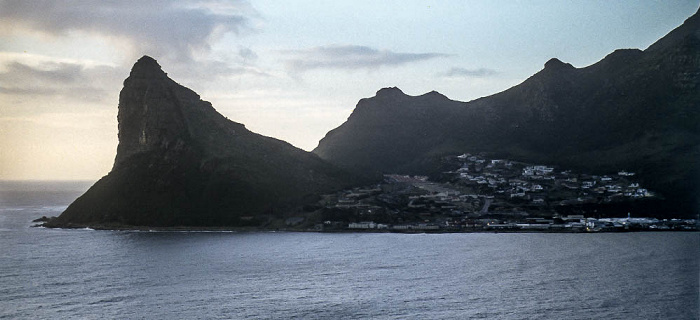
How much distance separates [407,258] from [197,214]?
47.8 meters

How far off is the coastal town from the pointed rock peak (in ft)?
138

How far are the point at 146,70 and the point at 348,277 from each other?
84.9 meters

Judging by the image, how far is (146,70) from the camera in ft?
471

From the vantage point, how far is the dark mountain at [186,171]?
124188 millimetres

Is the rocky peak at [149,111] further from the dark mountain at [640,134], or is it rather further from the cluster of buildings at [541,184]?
the cluster of buildings at [541,184]

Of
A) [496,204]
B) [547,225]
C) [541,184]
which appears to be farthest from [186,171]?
[541,184]

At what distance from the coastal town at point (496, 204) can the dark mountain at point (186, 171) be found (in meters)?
7.89

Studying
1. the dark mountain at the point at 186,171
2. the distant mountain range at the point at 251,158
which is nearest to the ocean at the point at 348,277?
the dark mountain at the point at 186,171

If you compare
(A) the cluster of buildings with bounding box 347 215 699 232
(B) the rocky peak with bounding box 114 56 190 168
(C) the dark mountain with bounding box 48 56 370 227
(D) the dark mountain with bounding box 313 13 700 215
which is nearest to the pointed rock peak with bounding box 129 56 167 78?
(B) the rocky peak with bounding box 114 56 190 168

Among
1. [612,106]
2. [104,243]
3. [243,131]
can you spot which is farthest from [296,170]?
[612,106]

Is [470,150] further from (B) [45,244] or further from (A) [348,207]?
(B) [45,244]

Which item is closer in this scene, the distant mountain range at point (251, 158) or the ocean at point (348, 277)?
the ocean at point (348, 277)

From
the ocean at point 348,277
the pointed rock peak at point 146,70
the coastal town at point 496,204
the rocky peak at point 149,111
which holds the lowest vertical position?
the ocean at point 348,277

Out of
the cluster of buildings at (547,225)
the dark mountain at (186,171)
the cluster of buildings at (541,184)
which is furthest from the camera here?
the cluster of buildings at (541,184)
